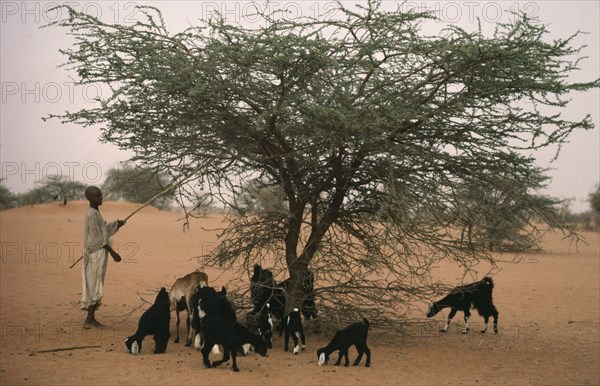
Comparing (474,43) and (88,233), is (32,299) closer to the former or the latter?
(88,233)

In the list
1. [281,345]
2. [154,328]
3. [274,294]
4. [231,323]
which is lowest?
[281,345]

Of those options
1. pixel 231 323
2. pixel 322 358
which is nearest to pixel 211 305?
pixel 231 323

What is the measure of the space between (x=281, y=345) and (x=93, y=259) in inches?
115

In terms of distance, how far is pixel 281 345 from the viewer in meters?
9.36

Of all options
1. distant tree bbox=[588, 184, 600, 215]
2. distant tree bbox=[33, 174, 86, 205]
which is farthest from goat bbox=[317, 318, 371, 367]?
distant tree bbox=[33, 174, 86, 205]

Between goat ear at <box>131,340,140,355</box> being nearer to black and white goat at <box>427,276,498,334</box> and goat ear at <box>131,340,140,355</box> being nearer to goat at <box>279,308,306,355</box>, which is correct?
goat at <box>279,308,306,355</box>

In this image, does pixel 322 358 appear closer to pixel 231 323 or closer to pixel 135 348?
pixel 231 323

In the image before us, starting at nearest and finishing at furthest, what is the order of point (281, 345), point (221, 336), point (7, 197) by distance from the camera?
1. point (221, 336)
2. point (281, 345)
3. point (7, 197)

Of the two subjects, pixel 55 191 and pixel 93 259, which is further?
pixel 55 191

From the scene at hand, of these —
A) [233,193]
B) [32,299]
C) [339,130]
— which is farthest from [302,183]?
[32,299]

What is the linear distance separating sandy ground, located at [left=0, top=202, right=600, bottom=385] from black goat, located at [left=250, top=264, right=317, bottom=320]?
491mm

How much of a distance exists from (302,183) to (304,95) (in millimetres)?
1651

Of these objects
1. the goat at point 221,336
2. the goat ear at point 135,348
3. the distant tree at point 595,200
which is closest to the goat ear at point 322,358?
the goat at point 221,336

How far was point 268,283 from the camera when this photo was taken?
959 cm
